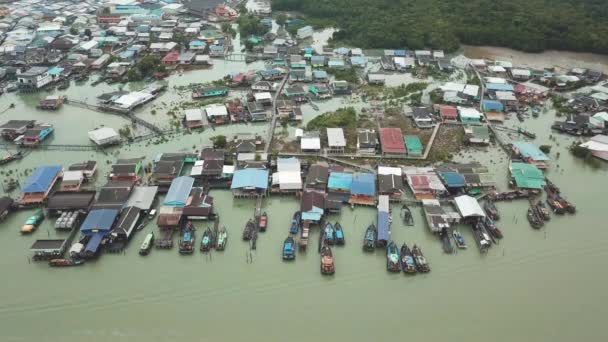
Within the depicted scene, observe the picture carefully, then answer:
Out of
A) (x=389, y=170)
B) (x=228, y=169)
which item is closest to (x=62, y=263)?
(x=228, y=169)

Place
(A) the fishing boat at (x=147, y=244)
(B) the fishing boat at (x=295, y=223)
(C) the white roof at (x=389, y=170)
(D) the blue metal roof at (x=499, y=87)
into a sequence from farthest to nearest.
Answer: (D) the blue metal roof at (x=499, y=87)
(C) the white roof at (x=389, y=170)
(B) the fishing boat at (x=295, y=223)
(A) the fishing boat at (x=147, y=244)

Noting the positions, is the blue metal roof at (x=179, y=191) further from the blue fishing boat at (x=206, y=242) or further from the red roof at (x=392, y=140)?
the red roof at (x=392, y=140)

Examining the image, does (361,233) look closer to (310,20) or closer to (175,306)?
(175,306)

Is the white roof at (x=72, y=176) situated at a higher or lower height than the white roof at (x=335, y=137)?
lower

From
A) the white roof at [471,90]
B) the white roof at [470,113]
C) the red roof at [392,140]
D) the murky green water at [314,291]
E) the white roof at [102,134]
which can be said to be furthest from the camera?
the white roof at [471,90]

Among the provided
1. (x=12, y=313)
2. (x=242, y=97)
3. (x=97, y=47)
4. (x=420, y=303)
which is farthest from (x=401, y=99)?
(x=97, y=47)

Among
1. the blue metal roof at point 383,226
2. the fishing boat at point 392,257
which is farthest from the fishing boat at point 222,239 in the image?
the fishing boat at point 392,257

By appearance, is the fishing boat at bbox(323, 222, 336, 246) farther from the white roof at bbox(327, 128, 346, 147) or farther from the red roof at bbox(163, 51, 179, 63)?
the red roof at bbox(163, 51, 179, 63)
